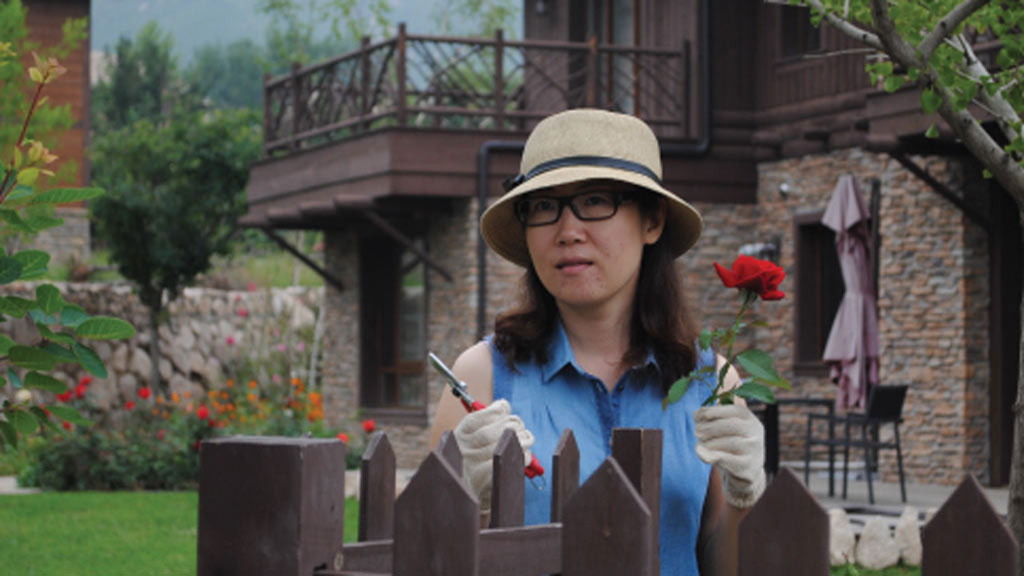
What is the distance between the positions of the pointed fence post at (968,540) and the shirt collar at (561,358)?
1.01 metres

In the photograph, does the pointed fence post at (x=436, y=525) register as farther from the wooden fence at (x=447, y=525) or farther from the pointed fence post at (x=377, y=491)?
the pointed fence post at (x=377, y=491)

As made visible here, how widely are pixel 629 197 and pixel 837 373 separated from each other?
40.4 ft

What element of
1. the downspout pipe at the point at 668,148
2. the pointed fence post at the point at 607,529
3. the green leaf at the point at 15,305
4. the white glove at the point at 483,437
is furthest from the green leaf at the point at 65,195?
the downspout pipe at the point at 668,148

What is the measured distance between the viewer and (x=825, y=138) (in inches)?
617

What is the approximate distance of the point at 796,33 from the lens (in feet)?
55.8

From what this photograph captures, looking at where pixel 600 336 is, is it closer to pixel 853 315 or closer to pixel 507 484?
pixel 507 484

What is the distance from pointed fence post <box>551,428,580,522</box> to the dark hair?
47cm

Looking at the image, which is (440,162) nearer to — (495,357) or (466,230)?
(466,230)

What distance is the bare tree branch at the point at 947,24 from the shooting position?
15.7 feet

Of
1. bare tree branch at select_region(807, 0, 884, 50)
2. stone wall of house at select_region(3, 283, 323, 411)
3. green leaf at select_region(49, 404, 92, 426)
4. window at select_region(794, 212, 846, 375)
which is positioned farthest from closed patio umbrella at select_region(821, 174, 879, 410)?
green leaf at select_region(49, 404, 92, 426)

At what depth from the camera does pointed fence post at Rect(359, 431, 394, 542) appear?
2.15 m

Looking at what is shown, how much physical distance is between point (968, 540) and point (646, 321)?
110 cm

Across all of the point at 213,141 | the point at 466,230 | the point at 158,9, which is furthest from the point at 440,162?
the point at 158,9

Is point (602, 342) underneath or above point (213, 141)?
underneath
